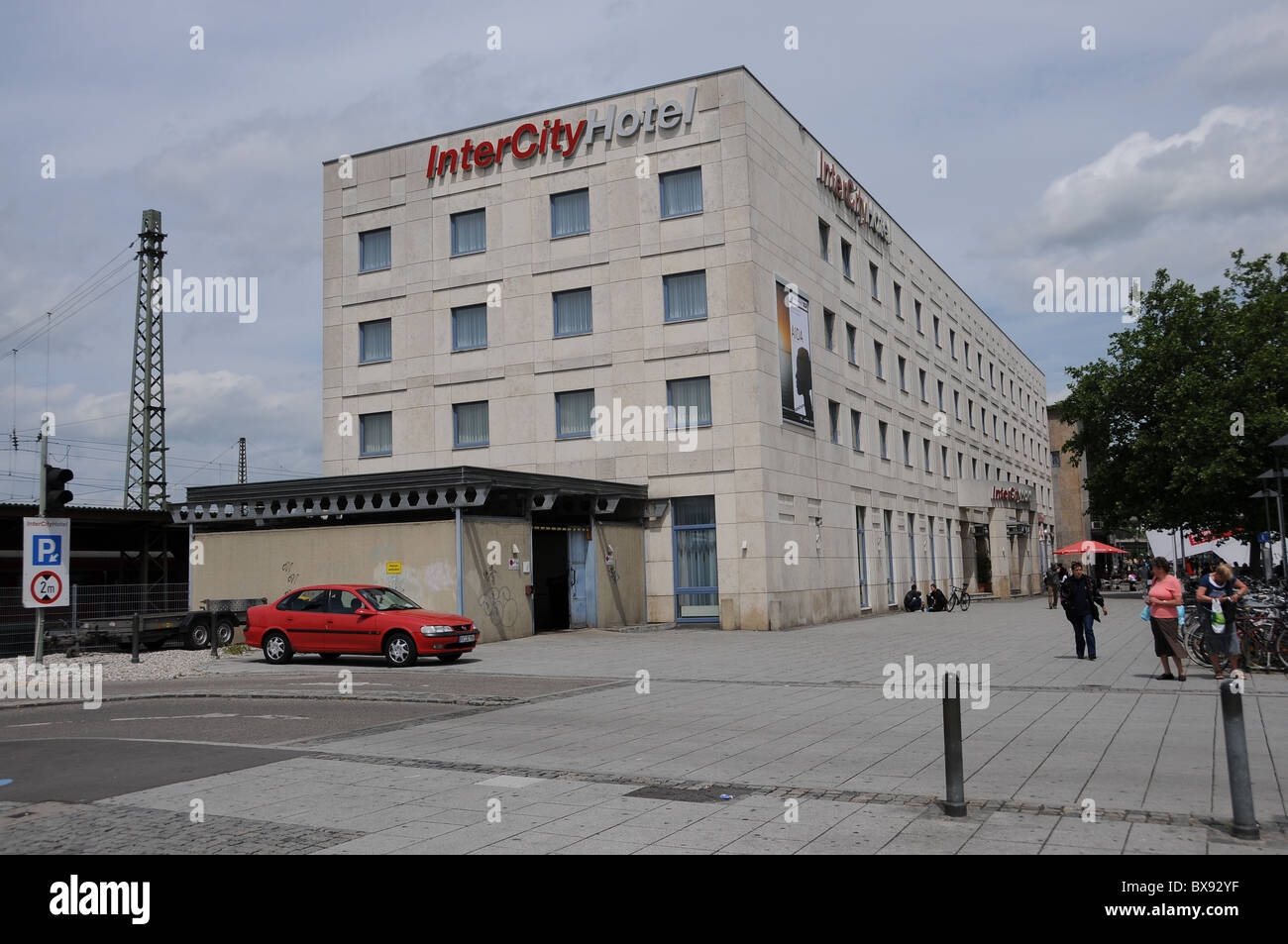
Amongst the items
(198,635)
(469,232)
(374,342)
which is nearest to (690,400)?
(469,232)

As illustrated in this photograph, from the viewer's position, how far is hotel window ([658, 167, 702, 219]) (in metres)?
32.1

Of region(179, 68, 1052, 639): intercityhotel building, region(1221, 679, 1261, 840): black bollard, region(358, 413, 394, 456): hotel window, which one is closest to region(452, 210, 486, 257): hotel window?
region(179, 68, 1052, 639): intercityhotel building

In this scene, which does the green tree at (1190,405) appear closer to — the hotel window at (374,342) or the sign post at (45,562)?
the hotel window at (374,342)

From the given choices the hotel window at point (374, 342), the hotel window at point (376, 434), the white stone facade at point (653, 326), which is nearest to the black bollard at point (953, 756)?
the white stone facade at point (653, 326)

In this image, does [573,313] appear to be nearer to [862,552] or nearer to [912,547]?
[862,552]

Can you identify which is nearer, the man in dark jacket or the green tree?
the man in dark jacket

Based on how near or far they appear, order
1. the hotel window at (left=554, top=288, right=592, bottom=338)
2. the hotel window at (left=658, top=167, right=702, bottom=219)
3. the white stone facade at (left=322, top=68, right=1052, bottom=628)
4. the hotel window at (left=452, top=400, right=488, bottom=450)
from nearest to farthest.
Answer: the white stone facade at (left=322, top=68, right=1052, bottom=628), the hotel window at (left=658, top=167, right=702, bottom=219), the hotel window at (left=554, top=288, right=592, bottom=338), the hotel window at (left=452, top=400, right=488, bottom=450)

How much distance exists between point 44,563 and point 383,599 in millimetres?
5889

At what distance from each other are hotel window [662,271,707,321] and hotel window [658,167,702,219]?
1962 mm

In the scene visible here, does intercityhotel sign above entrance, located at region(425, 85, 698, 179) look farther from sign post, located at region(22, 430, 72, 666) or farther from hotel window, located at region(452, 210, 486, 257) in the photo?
sign post, located at region(22, 430, 72, 666)

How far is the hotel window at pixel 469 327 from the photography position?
115 feet

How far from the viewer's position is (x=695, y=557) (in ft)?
103
